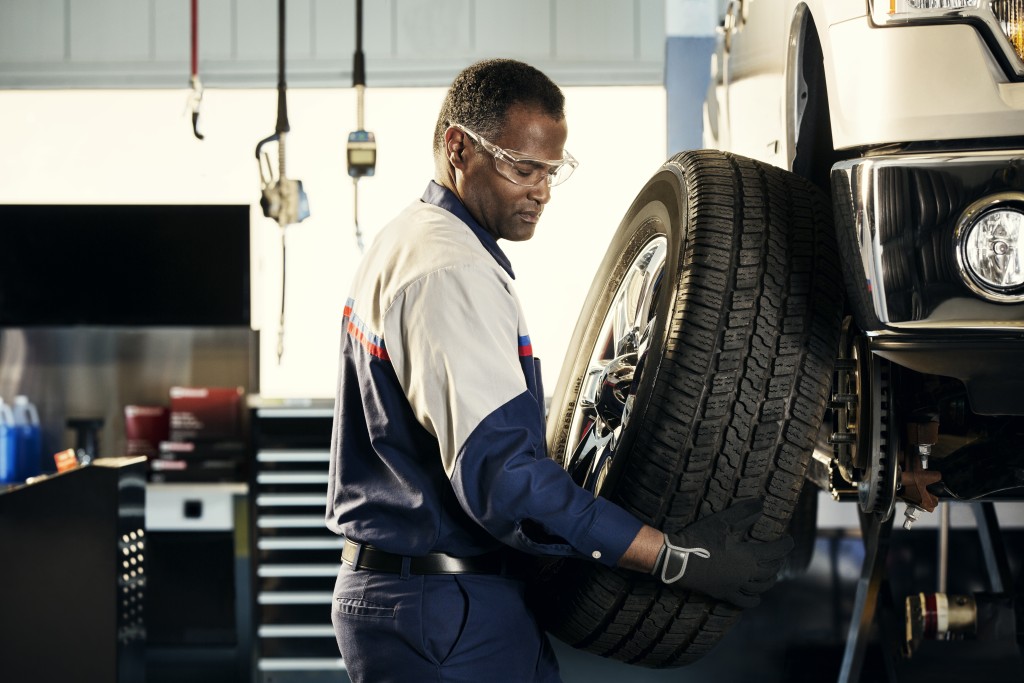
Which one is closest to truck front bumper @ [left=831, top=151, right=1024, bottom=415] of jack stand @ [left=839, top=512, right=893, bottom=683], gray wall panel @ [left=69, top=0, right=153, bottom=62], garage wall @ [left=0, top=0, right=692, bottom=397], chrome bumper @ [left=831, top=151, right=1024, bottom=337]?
chrome bumper @ [left=831, top=151, right=1024, bottom=337]

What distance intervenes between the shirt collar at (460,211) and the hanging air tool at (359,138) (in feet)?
8.80

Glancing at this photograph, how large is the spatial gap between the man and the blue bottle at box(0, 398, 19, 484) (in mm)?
2980

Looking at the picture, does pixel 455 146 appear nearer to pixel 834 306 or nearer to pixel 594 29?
pixel 834 306

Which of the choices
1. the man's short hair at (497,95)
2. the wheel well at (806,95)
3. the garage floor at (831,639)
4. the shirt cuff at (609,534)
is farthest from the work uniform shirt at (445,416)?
the garage floor at (831,639)

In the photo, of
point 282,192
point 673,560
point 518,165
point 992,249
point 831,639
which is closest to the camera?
point 992,249

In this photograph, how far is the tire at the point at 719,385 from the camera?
127cm

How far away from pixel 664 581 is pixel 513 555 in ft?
0.77

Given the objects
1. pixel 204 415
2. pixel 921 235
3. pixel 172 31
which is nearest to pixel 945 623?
pixel 921 235

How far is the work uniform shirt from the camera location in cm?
119

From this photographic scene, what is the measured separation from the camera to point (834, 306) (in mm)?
1311

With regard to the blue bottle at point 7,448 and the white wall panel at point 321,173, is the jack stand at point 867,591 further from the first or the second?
the blue bottle at point 7,448

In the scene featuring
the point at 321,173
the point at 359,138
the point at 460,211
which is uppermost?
the point at 359,138

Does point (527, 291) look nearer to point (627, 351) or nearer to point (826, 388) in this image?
point (627, 351)

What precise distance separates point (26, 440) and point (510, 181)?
130 inches
